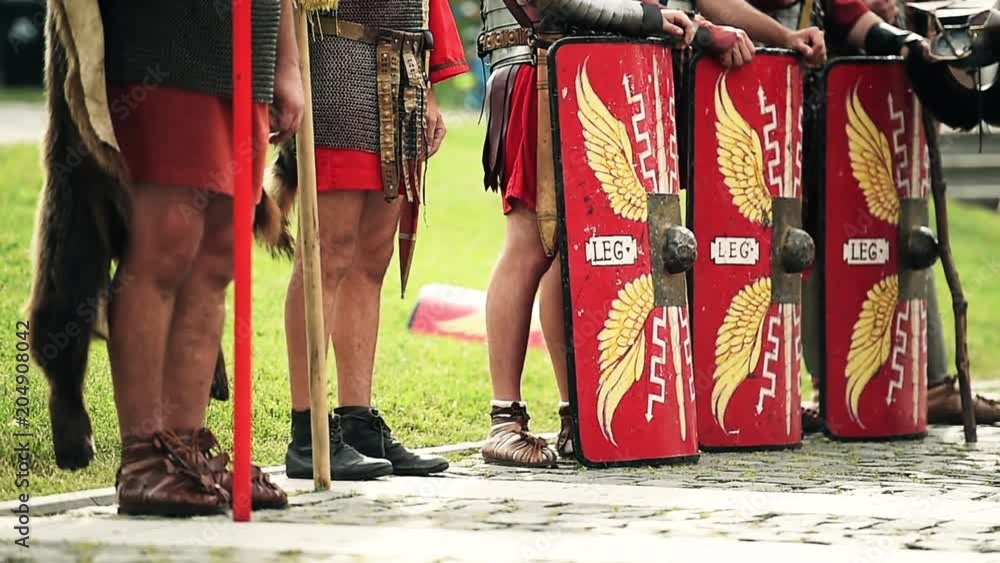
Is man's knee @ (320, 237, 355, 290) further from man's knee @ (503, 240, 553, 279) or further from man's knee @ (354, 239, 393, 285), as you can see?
man's knee @ (503, 240, 553, 279)

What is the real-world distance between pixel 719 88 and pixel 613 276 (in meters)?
0.81

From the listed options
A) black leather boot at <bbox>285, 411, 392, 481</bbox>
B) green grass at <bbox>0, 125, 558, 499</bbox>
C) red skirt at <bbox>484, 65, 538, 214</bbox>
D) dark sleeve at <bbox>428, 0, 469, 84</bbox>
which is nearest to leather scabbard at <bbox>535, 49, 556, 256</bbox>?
red skirt at <bbox>484, 65, 538, 214</bbox>

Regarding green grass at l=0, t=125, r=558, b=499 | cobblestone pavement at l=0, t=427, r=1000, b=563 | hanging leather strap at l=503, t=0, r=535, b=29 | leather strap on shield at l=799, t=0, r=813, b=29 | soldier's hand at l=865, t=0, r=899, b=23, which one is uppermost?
soldier's hand at l=865, t=0, r=899, b=23

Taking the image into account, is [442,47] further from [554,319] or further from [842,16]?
[842,16]

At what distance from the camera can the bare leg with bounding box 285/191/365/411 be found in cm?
492

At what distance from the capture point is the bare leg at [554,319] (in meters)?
5.72

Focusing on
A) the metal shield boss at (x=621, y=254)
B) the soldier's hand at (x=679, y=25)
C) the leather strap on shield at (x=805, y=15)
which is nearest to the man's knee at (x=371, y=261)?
the metal shield boss at (x=621, y=254)

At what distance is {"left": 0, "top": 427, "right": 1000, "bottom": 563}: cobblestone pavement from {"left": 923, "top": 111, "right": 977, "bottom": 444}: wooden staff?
936mm

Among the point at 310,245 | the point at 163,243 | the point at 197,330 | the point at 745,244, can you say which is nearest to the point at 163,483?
the point at 197,330

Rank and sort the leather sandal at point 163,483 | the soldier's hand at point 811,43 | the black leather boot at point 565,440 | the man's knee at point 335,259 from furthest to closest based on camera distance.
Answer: the soldier's hand at point 811,43 < the black leather boot at point 565,440 < the man's knee at point 335,259 < the leather sandal at point 163,483

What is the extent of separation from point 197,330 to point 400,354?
151 inches

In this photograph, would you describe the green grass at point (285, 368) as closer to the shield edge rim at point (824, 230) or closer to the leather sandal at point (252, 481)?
the leather sandal at point (252, 481)

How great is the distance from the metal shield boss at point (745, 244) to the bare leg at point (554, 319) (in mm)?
460

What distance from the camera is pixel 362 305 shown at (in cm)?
513
